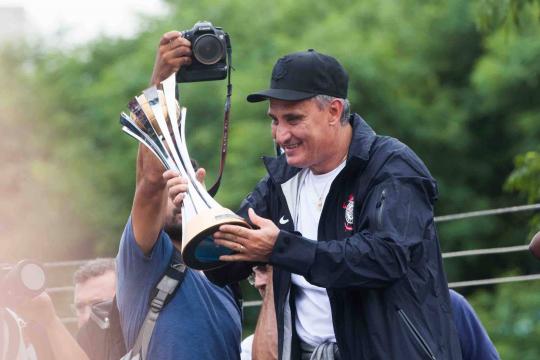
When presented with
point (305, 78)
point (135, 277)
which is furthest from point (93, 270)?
point (305, 78)

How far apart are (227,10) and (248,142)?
4.96 meters

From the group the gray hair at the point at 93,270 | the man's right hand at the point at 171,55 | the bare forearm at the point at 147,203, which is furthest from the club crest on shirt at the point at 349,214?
the gray hair at the point at 93,270

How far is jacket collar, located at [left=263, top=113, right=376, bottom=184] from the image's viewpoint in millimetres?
4402

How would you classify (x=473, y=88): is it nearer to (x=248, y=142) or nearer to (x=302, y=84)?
(x=248, y=142)

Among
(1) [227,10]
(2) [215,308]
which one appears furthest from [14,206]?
(2) [215,308]

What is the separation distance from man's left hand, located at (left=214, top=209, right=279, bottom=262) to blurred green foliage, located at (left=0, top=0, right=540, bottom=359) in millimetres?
11173

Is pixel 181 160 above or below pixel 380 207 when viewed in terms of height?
above

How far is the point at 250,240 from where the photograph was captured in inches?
161

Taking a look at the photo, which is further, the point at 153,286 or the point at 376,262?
the point at 153,286

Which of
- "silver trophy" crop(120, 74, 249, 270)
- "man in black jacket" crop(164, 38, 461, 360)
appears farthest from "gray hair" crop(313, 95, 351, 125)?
"silver trophy" crop(120, 74, 249, 270)

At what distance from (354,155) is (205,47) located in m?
0.77

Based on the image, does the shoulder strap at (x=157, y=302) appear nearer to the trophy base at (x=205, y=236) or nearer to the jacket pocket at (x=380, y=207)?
the trophy base at (x=205, y=236)

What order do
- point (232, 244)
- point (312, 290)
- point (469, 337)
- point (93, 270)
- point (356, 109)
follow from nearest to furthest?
1. point (232, 244)
2. point (312, 290)
3. point (469, 337)
4. point (93, 270)
5. point (356, 109)

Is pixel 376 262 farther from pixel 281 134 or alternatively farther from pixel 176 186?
pixel 176 186
